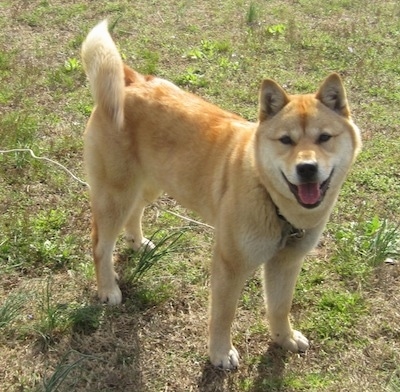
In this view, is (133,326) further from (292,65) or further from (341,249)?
(292,65)

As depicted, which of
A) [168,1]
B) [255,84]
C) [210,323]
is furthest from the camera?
[168,1]

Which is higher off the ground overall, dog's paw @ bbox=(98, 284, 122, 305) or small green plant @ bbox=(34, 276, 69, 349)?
small green plant @ bbox=(34, 276, 69, 349)

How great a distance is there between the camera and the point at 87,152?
344 centimetres

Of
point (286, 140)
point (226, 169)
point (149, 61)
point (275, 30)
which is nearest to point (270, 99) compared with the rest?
point (286, 140)

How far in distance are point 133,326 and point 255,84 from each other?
3.25 meters

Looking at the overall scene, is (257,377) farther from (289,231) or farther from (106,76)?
(106,76)

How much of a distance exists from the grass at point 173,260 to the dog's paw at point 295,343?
0.04 m

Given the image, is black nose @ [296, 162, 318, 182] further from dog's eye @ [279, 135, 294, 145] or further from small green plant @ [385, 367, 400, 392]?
small green plant @ [385, 367, 400, 392]

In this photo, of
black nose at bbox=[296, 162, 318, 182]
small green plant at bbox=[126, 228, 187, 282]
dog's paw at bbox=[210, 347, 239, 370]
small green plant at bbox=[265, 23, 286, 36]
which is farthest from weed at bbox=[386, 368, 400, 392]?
small green plant at bbox=[265, 23, 286, 36]

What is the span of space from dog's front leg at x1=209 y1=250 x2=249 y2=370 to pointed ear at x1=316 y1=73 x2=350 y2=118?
2.90ft

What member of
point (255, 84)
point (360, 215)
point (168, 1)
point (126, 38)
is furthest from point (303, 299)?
point (168, 1)

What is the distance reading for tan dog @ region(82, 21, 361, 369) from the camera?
9.01 ft

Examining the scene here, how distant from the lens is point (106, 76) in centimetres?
315

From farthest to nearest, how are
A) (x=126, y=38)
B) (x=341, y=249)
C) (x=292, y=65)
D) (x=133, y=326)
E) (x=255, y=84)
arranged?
(x=126, y=38) < (x=292, y=65) < (x=255, y=84) < (x=341, y=249) < (x=133, y=326)
